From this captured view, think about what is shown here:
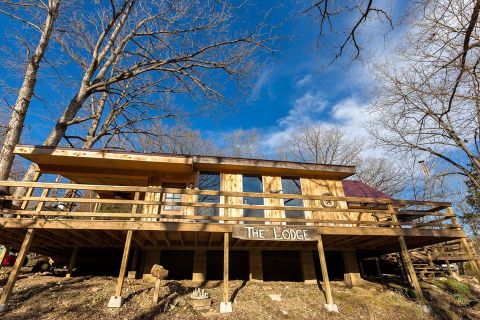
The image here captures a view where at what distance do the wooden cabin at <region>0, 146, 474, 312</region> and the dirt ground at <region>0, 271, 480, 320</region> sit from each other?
1.50 ft

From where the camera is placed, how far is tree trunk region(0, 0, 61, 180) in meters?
9.29

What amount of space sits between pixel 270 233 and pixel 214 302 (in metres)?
2.55

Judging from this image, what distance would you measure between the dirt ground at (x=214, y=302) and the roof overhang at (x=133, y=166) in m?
4.00

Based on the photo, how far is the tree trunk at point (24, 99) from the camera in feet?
30.5

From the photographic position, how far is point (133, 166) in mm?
10766

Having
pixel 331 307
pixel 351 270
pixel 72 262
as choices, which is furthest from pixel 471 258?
pixel 72 262

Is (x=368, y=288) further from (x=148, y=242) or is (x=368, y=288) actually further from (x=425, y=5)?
(x=425, y=5)

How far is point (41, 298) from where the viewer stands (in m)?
7.21

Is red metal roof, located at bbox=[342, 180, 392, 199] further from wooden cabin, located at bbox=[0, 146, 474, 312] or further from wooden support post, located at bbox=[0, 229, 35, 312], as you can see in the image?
wooden support post, located at bbox=[0, 229, 35, 312]

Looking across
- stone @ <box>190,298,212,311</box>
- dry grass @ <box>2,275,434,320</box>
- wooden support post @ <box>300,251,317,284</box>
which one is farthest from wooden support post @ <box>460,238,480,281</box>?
stone @ <box>190,298,212,311</box>

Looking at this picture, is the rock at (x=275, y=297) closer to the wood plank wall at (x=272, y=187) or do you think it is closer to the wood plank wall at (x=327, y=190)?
the wood plank wall at (x=272, y=187)

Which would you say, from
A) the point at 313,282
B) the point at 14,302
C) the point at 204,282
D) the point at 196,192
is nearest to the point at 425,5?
the point at 196,192

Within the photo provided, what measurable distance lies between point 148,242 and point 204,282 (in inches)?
100

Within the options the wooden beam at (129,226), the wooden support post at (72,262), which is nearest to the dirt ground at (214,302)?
the wooden support post at (72,262)
